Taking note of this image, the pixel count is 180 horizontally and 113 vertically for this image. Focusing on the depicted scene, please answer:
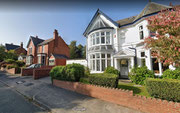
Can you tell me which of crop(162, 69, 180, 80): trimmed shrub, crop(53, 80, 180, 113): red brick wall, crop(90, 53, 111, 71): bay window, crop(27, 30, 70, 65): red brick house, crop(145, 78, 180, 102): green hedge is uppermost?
crop(27, 30, 70, 65): red brick house

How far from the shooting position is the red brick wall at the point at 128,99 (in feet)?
11.4

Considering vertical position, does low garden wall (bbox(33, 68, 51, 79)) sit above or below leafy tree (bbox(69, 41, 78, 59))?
below

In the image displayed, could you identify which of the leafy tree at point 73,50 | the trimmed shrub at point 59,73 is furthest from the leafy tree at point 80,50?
the trimmed shrub at point 59,73

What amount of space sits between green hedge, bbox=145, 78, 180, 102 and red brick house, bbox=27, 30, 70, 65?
2057cm

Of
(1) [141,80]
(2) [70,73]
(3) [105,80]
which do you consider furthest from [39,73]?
(1) [141,80]

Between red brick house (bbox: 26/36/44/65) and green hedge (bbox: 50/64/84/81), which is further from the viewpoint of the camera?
red brick house (bbox: 26/36/44/65)

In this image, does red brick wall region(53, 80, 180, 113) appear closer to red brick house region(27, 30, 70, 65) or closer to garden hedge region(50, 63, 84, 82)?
garden hedge region(50, 63, 84, 82)

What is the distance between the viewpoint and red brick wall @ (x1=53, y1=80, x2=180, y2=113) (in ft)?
11.4

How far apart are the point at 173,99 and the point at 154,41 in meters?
3.25

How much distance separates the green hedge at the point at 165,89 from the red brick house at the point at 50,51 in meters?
20.6

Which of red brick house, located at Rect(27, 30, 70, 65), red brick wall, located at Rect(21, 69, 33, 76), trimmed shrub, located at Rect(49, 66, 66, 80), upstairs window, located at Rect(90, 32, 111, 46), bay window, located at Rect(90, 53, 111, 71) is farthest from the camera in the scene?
red brick house, located at Rect(27, 30, 70, 65)

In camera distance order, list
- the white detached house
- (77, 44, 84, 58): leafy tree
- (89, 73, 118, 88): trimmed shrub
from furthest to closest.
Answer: (77, 44, 84, 58): leafy tree < the white detached house < (89, 73, 118, 88): trimmed shrub

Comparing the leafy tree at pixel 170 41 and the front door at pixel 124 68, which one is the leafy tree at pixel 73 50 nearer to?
the front door at pixel 124 68

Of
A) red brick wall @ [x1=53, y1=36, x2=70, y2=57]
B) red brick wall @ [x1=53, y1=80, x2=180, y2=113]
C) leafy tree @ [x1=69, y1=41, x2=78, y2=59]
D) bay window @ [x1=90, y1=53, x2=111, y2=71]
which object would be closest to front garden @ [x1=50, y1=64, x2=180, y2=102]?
red brick wall @ [x1=53, y1=80, x2=180, y2=113]
